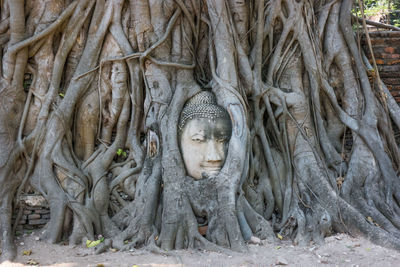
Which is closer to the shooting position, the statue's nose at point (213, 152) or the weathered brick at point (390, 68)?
the statue's nose at point (213, 152)

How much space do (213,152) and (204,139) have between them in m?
0.16

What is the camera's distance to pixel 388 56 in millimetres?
4648

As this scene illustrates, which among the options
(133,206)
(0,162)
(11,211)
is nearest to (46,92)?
(0,162)

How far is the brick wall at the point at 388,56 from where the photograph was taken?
4.60m

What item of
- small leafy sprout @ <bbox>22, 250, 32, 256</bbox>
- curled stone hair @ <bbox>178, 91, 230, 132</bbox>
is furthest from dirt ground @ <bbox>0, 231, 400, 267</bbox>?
curled stone hair @ <bbox>178, 91, 230, 132</bbox>

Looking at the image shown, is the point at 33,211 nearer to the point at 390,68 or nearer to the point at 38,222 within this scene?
the point at 38,222

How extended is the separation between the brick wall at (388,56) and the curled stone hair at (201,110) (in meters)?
2.45

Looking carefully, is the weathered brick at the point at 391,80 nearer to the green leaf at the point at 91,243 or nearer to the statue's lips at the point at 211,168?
the statue's lips at the point at 211,168

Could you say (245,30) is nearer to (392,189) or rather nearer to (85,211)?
(392,189)

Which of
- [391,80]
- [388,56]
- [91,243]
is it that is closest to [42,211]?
[91,243]

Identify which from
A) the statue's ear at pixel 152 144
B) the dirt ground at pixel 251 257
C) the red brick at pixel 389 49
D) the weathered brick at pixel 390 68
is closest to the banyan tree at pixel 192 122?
the statue's ear at pixel 152 144

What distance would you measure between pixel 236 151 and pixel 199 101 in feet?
2.24

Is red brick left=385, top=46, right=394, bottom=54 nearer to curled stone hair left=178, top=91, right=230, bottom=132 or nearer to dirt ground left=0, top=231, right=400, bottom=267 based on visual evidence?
curled stone hair left=178, top=91, right=230, bottom=132

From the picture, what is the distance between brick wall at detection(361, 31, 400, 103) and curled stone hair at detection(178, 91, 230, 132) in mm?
2450
